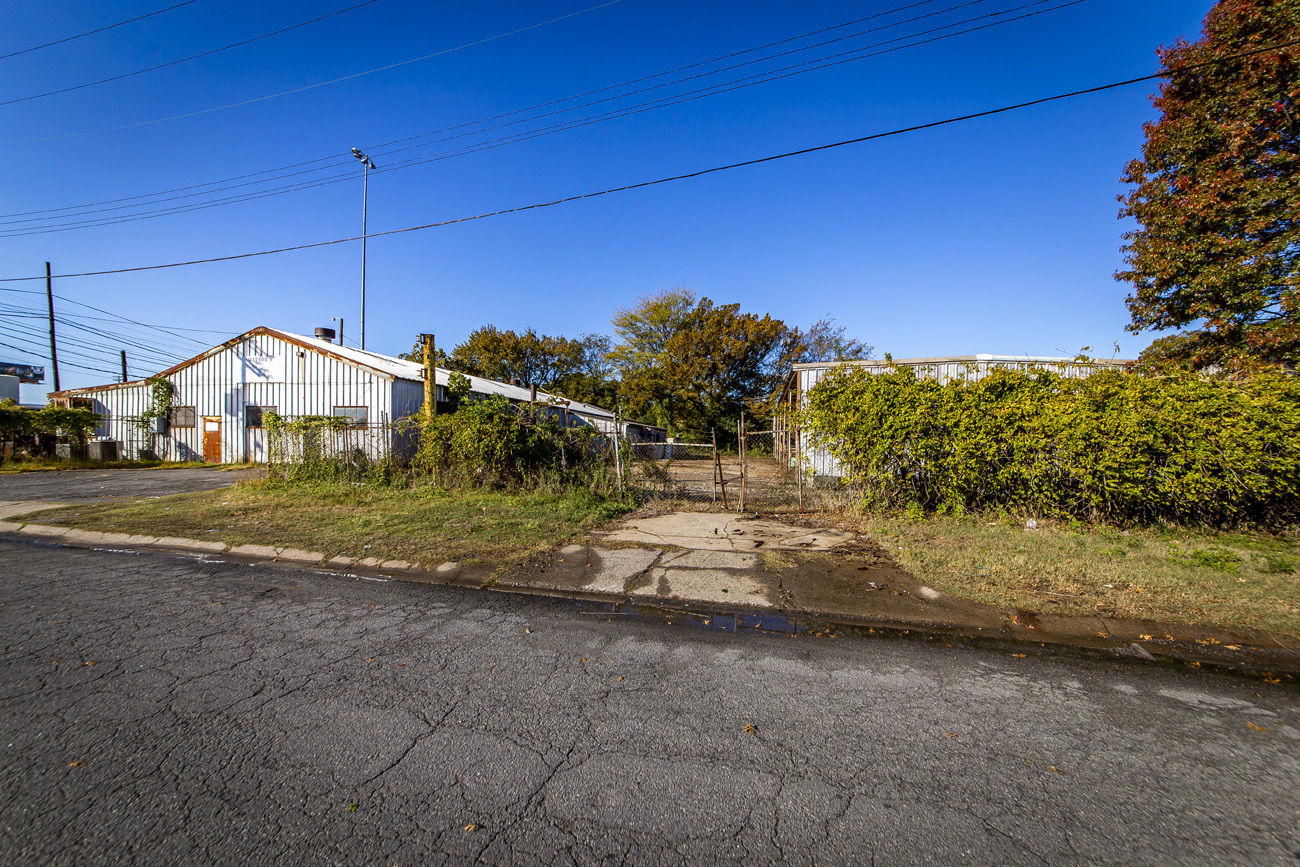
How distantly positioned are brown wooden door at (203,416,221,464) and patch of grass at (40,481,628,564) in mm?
11432

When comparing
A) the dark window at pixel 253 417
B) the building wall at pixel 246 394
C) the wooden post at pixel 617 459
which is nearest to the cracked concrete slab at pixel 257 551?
the wooden post at pixel 617 459

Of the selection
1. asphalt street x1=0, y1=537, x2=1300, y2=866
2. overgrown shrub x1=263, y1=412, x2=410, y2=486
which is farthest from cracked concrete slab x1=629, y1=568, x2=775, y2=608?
overgrown shrub x1=263, y1=412, x2=410, y2=486

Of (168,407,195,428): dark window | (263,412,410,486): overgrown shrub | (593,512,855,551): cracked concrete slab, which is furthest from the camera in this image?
(168,407,195,428): dark window

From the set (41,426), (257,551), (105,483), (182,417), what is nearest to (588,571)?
(257,551)

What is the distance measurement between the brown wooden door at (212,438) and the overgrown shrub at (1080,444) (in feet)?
76.7

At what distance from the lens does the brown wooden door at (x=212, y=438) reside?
21.0 meters

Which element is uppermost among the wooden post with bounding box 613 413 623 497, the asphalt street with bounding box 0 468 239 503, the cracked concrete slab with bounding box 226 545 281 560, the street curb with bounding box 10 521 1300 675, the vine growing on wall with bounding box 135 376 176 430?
the vine growing on wall with bounding box 135 376 176 430

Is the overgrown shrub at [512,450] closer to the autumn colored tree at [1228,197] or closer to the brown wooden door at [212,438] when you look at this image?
the autumn colored tree at [1228,197]

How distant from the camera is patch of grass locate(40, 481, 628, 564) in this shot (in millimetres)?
6992

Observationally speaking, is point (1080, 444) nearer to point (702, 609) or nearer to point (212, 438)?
point (702, 609)

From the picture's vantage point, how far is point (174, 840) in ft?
6.82

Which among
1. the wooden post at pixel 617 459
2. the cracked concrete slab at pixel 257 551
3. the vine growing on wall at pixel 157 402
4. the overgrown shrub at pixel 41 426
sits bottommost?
the cracked concrete slab at pixel 257 551

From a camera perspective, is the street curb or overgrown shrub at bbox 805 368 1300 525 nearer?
the street curb

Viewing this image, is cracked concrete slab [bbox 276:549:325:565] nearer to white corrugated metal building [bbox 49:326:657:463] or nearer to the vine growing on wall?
white corrugated metal building [bbox 49:326:657:463]
